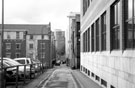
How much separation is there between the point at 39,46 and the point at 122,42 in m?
77.5

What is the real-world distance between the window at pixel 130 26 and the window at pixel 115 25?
1800mm

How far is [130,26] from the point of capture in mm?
10328

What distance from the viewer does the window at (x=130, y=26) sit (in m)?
9.85

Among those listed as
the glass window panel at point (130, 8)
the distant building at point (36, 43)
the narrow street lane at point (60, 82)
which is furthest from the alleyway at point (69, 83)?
the distant building at point (36, 43)

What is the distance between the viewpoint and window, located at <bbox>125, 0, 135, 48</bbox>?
985 centimetres

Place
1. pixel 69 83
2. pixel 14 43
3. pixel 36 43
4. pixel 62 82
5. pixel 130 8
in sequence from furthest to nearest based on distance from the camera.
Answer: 1. pixel 36 43
2. pixel 14 43
3. pixel 62 82
4. pixel 69 83
5. pixel 130 8

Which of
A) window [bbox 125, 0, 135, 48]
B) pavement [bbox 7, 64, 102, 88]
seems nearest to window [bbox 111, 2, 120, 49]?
window [bbox 125, 0, 135, 48]

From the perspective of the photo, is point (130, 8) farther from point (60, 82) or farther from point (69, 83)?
point (60, 82)

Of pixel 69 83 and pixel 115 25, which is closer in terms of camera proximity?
pixel 115 25

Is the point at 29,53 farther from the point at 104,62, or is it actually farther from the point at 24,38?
the point at 104,62

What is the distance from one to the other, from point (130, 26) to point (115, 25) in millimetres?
3065

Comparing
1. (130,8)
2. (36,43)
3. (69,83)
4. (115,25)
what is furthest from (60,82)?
(36,43)

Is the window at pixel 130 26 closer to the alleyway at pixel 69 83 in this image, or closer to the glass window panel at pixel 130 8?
the glass window panel at pixel 130 8

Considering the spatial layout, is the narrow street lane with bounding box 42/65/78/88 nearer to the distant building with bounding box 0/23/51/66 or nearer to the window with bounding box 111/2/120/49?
the window with bounding box 111/2/120/49
